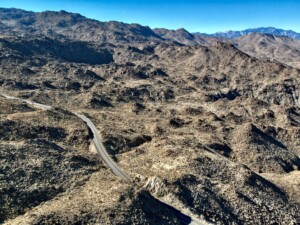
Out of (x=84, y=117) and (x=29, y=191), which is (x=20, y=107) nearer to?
(x=84, y=117)

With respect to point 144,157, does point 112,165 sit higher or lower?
lower

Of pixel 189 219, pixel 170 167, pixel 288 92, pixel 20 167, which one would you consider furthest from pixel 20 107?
pixel 288 92

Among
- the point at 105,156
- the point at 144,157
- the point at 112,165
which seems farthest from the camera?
the point at 144,157

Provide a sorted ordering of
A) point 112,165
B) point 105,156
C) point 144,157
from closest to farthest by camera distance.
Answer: point 112,165 → point 105,156 → point 144,157

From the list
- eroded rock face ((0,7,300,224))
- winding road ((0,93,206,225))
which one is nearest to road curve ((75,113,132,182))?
winding road ((0,93,206,225))

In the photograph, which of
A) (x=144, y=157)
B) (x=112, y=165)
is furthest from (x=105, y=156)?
(x=144, y=157)

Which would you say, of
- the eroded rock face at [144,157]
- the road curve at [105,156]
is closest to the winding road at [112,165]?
the road curve at [105,156]

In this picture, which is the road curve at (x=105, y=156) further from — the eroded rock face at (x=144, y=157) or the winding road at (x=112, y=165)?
the eroded rock face at (x=144, y=157)

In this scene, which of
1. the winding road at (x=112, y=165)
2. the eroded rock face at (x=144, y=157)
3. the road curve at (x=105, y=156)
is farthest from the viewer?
the road curve at (x=105, y=156)

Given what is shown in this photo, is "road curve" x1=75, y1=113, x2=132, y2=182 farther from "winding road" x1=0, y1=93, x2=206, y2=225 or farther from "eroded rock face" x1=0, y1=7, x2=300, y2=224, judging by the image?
"eroded rock face" x1=0, y1=7, x2=300, y2=224

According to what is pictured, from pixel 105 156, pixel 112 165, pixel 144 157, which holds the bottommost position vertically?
pixel 105 156

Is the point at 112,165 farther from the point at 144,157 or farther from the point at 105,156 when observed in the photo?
the point at 144,157
